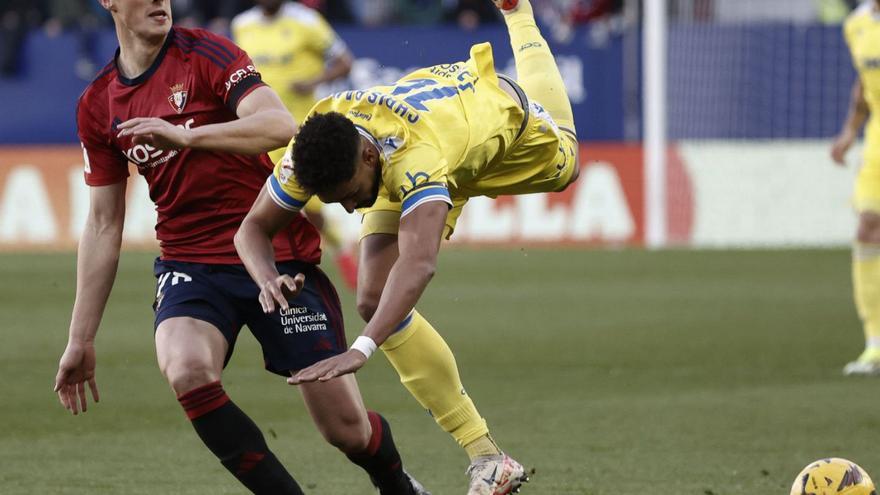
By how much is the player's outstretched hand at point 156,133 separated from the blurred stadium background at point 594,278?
6.28 ft

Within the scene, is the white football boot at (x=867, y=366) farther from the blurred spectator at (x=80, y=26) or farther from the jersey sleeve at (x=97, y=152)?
the blurred spectator at (x=80, y=26)

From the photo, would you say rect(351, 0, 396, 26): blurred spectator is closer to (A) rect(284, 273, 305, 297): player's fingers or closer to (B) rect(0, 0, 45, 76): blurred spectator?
(B) rect(0, 0, 45, 76): blurred spectator

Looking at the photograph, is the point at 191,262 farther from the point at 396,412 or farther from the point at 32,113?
the point at 32,113

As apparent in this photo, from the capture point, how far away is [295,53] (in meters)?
14.9

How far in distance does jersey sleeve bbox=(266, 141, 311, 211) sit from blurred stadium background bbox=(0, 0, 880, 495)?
168 centimetres

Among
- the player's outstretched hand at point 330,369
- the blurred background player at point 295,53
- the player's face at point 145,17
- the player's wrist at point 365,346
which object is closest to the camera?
the player's outstretched hand at point 330,369

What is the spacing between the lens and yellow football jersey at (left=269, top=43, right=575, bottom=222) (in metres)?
5.49

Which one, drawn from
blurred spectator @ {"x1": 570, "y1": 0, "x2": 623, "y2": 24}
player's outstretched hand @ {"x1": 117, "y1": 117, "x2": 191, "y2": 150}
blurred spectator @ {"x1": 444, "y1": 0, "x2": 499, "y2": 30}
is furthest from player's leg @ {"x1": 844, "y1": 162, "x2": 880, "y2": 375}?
blurred spectator @ {"x1": 570, "y1": 0, "x2": 623, "y2": 24}

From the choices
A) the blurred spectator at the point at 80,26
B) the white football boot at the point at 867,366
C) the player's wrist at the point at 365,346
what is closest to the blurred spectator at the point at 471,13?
the blurred spectator at the point at 80,26

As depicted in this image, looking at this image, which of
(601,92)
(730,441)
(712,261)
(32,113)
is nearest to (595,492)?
(730,441)

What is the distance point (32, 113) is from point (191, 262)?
53.4 feet

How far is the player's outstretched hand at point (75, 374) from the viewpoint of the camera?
583 cm

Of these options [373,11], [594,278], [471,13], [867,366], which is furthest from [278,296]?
[373,11]

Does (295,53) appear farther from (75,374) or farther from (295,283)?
(295,283)
